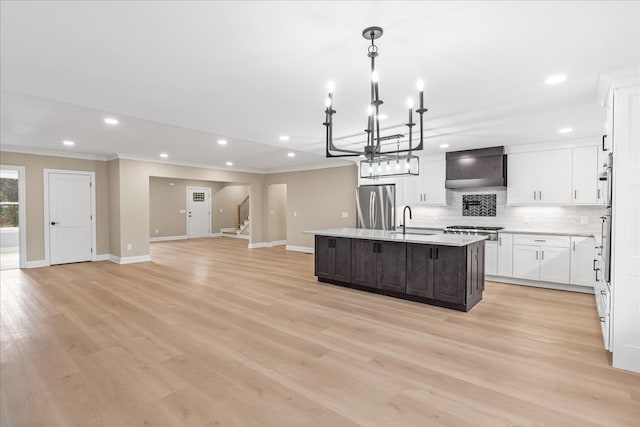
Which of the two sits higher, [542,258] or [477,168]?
[477,168]

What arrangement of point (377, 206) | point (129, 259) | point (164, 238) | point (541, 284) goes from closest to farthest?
1. point (541, 284)
2. point (129, 259)
3. point (377, 206)
4. point (164, 238)

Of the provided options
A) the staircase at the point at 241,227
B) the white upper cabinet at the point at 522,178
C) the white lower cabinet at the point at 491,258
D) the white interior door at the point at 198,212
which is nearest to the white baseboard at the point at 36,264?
the white interior door at the point at 198,212

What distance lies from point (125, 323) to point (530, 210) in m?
6.37

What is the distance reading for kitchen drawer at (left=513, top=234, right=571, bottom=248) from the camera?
4.92 meters

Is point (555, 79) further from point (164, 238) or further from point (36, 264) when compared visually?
point (164, 238)

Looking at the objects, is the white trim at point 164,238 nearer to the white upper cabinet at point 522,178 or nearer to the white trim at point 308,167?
the white trim at point 308,167

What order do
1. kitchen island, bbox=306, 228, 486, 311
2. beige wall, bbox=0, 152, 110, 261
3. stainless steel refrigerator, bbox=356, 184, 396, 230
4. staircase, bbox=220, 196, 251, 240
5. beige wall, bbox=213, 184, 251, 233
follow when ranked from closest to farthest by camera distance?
kitchen island, bbox=306, 228, 486, 311 → beige wall, bbox=0, 152, 110, 261 → stainless steel refrigerator, bbox=356, 184, 396, 230 → staircase, bbox=220, 196, 251, 240 → beige wall, bbox=213, 184, 251, 233

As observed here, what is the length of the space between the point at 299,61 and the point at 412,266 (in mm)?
2939

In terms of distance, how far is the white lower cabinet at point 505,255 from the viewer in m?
5.38

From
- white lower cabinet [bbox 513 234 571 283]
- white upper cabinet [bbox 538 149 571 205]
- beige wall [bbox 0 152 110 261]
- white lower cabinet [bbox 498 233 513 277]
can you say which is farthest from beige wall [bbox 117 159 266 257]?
white upper cabinet [bbox 538 149 571 205]

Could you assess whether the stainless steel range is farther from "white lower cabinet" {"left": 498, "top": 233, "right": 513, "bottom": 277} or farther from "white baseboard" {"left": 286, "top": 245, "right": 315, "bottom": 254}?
"white baseboard" {"left": 286, "top": 245, "right": 315, "bottom": 254}

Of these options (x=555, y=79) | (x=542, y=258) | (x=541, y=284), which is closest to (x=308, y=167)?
(x=542, y=258)

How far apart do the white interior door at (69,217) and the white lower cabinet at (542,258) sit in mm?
8792

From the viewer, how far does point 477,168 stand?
19.3ft
